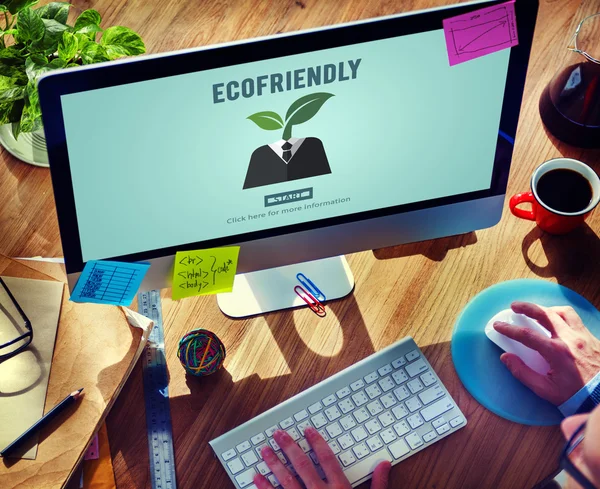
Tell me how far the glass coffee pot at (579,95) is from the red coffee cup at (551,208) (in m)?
0.11

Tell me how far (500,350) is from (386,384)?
0.19 metres

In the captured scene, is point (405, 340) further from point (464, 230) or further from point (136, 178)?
point (136, 178)

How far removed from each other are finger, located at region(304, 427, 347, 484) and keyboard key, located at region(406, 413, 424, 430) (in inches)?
4.8

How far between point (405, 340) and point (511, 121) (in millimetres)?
353

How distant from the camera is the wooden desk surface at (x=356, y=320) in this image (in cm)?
100

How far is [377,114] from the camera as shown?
86 cm

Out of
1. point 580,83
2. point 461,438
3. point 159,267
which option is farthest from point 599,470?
point 580,83

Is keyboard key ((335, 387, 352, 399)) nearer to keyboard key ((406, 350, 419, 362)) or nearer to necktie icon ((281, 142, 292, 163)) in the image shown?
keyboard key ((406, 350, 419, 362))

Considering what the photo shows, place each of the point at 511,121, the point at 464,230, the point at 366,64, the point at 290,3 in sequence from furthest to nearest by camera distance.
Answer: the point at 290,3
the point at 464,230
the point at 511,121
the point at 366,64

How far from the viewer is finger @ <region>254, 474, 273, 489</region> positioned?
95cm

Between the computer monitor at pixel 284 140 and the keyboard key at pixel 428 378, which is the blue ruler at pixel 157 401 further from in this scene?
the keyboard key at pixel 428 378

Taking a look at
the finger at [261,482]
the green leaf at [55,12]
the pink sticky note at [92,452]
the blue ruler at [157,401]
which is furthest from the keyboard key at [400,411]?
the green leaf at [55,12]

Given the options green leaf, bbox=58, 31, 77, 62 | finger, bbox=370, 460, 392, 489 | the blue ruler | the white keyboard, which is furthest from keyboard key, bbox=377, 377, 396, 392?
green leaf, bbox=58, 31, 77, 62

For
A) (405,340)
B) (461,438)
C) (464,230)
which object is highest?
(464,230)
